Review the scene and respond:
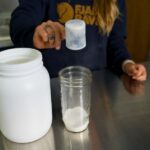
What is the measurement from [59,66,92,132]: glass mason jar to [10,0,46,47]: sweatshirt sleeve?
8.7 inches

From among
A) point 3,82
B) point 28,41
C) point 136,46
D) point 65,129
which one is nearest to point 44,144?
point 65,129

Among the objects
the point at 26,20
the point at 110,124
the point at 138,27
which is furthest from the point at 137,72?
the point at 138,27

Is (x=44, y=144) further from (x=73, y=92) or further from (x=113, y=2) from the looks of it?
(x=113, y=2)

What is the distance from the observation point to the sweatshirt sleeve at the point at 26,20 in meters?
0.97

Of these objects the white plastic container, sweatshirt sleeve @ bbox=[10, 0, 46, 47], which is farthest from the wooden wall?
the white plastic container

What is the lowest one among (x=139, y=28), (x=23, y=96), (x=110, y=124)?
(x=139, y=28)

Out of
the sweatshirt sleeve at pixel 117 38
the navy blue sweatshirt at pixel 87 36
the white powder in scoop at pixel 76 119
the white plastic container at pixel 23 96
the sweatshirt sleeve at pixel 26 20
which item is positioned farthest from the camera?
the sweatshirt sleeve at pixel 117 38

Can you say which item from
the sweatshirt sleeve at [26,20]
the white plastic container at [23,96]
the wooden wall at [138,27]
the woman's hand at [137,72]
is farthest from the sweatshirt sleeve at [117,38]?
the wooden wall at [138,27]

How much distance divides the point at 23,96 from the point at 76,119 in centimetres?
18

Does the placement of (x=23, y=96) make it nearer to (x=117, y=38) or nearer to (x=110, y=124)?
(x=110, y=124)

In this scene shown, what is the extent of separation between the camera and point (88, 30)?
120 centimetres

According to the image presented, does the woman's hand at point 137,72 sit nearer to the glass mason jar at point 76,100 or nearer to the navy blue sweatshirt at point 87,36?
the navy blue sweatshirt at point 87,36

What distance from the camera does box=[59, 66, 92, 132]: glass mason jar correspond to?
748 millimetres

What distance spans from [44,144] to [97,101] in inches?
9.0
